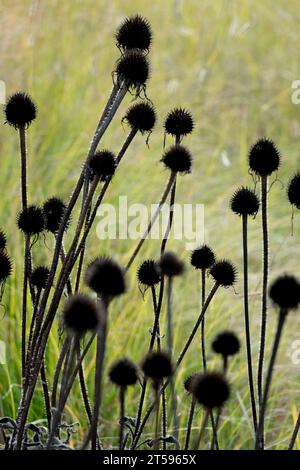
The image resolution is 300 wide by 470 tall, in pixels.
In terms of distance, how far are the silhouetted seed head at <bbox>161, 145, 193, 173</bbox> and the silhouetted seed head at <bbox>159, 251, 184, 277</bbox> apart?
5.5 inches

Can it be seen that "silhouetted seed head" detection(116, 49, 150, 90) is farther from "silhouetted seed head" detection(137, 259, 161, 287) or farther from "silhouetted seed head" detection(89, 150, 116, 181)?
"silhouetted seed head" detection(137, 259, 161, 287)

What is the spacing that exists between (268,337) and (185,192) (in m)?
0.86

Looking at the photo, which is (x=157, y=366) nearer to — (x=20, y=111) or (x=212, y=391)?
(x=212, y=391)

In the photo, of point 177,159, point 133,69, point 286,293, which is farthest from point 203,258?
point 286,293

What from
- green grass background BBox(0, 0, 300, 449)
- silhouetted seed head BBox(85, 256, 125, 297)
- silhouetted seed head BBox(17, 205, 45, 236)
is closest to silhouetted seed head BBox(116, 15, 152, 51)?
silhouetted seed head BBox(17, 205, 45, 236)

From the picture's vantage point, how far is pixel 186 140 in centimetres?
364

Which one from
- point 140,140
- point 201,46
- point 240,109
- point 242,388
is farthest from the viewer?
point 201,46

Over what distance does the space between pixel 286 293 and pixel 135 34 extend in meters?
0.53

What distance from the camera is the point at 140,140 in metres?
3.65

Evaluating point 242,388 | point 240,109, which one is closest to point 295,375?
point 242,388

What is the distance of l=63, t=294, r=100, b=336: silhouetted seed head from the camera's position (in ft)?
2.70
